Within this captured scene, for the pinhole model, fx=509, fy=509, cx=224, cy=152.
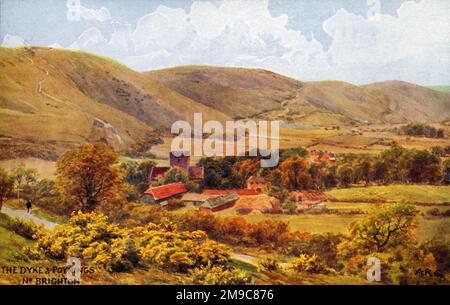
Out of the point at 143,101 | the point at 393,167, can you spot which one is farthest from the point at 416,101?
the point at 143,101

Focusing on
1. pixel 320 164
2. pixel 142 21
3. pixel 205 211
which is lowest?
pixel 205 211

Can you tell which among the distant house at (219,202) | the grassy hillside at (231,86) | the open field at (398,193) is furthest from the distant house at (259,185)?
the grassy hillside at (231,86)

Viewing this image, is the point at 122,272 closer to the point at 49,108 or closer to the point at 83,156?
the point at 83,156

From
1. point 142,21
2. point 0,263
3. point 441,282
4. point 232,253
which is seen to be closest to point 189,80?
point 142,21

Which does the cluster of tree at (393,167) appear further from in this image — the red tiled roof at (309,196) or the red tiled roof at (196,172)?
the red tiled roof at (196,172)

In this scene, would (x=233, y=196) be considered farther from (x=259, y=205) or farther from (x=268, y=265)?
(x=268, y=265)

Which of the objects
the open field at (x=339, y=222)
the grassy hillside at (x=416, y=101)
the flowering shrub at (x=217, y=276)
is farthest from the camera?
the grassy hillside at (x=416, y=101)
